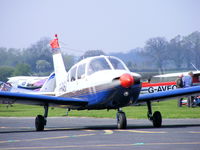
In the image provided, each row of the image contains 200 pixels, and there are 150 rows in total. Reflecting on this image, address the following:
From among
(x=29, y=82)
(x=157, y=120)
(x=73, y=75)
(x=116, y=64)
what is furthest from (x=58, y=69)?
(x=29, y=82)

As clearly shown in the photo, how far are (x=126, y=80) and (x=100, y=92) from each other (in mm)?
1602

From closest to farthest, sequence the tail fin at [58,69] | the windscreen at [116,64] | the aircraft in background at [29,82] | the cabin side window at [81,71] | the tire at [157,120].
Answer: the windscreen at [116,64]
the tire at [157,120]
the cabin side window at [81,71]
the tail fin at [58,69]
the aircraft in background at [29,82]

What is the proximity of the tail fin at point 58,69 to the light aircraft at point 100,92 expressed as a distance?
3.49ft

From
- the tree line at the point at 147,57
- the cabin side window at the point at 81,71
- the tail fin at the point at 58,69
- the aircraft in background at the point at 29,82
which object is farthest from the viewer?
the tree line at the point at 147,57

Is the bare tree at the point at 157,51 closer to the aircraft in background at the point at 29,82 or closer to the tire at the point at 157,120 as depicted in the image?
the aircraft in background at the point at 29,82

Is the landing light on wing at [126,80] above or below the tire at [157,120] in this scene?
above

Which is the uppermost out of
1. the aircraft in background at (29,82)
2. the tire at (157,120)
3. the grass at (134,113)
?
the aircraft in background at (29,82)

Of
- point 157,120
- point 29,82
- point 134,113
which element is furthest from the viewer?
point 29,82

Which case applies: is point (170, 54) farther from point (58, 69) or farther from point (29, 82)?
point (58, 69)

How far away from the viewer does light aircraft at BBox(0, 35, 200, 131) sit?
2020 cm

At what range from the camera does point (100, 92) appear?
20875 millimetres

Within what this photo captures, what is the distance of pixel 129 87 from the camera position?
65.7ft

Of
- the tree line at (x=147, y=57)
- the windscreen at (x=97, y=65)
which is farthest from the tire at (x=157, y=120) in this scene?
the tree line at (x=147, y=57)

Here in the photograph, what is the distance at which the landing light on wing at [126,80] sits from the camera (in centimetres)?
1957
